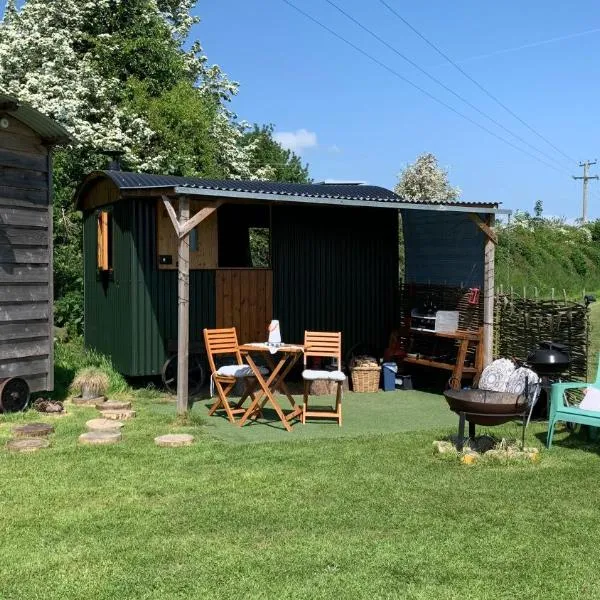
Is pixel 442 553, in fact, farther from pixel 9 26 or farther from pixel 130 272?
pixel 9 26

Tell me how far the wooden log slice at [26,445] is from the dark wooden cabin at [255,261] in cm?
283

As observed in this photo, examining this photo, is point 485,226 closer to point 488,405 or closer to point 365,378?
point 365,378

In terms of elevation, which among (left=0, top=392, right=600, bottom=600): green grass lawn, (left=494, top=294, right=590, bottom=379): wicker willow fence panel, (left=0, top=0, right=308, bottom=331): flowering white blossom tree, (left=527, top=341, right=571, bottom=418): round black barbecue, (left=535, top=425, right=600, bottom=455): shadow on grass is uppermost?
(left=0, top=0, right=308, bottom=331): flowering white blossom tree

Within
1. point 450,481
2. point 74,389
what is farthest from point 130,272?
point 450,481

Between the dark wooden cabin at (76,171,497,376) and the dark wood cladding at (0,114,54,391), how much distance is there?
42.7 inches

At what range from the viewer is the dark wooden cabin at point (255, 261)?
9570mm

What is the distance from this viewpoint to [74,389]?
9133 mm

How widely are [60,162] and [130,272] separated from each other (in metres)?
6.61

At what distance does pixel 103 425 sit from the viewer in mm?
7492

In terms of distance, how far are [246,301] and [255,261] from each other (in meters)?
1.25

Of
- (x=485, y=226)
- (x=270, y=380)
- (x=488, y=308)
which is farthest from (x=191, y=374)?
(x=485, y=226)

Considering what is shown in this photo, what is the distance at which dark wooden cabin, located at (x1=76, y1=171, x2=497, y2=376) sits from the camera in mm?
9570

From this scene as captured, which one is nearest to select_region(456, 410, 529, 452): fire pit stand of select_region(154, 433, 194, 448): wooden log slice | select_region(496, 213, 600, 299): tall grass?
select_region(154, 433, 194, 448): wooden log slice

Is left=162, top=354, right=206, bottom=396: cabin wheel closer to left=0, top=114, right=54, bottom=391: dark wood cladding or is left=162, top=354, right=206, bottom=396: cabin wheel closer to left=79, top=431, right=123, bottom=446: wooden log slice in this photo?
left=0, top=114, right=54, bottom=391: dark wood cladding
